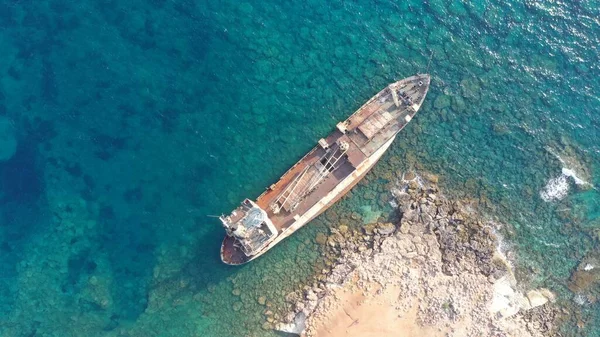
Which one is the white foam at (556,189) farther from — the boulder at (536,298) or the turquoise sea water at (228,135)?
the boulder at (536,298)

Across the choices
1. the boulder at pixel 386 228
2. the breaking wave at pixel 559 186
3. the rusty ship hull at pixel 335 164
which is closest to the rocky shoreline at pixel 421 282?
the boulder at pixel 386 228

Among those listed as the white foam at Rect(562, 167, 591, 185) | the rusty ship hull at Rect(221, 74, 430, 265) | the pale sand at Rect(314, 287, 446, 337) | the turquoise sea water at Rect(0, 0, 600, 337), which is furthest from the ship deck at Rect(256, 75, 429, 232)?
the white foam at Rect(562, 167, 591, 185)

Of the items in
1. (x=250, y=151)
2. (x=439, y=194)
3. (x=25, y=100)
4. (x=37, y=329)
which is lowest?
(x=37, y=329)

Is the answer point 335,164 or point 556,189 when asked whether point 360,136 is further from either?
point 556,189

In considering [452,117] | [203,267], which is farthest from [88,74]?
[452,117]

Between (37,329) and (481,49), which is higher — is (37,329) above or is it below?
below

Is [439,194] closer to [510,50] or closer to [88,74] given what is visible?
[510,50]
